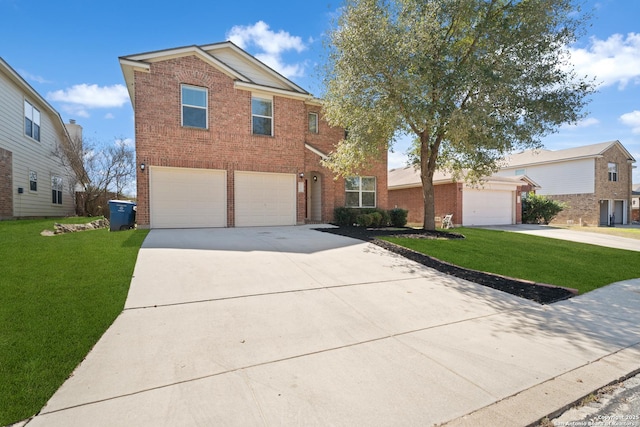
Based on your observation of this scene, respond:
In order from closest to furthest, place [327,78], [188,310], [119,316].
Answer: [119,316] → [188,310] → [327,78]

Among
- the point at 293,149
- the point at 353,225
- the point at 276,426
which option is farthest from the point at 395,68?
the point at 276,426

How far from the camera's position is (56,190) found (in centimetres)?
1908

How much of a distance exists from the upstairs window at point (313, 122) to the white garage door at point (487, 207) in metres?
10.1

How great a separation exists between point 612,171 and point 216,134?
107 feet

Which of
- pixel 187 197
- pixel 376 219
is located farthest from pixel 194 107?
pixel 376 219

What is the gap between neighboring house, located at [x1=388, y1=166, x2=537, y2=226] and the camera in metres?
19.0

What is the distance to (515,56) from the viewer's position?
941 centimetres

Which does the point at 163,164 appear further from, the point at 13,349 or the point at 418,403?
the point at 418,403

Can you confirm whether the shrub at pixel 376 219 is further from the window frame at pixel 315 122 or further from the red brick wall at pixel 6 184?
the red brick wall at pixel 6 184

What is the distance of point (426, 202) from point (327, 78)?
5940 mm

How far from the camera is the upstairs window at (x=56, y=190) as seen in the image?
60.8 ft

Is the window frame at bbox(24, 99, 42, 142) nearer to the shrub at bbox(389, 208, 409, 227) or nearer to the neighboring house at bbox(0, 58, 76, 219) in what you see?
A: the neighboring house at bbox(0, 58, 76, 219)

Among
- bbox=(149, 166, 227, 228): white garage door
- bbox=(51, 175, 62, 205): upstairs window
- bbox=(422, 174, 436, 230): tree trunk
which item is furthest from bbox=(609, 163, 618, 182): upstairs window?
bbox=(51, 175, 62, 205): upstairs window

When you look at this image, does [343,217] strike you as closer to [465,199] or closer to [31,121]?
[465,199]
